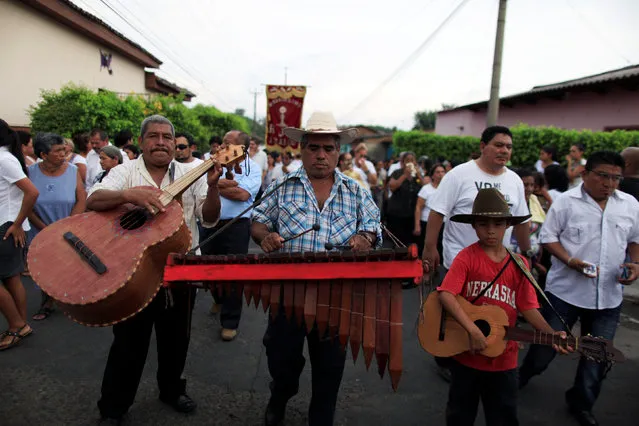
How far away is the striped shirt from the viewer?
9.25ft

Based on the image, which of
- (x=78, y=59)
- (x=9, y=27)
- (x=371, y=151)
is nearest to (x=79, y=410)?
(x=9, y=27)

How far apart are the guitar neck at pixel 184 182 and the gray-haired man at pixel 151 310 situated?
68 millimetres

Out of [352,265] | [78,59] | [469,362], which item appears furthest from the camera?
[78,59]

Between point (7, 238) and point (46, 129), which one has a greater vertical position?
point (46, 129)

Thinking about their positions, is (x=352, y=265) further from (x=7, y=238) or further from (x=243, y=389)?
(x=7, y=238)

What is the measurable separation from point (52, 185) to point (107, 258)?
3.39 metres

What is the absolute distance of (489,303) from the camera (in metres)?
2.66

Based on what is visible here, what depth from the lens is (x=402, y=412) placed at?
11.1 feet

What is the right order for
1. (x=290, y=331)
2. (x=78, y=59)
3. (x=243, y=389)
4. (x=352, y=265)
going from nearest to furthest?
1. (x=352, y=265)
2. (x=290, y=331)
3. (x=243, y=389)
4. (x=78, y=59)

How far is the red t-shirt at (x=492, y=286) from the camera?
2658 mm

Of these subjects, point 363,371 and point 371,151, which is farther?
point 371,151

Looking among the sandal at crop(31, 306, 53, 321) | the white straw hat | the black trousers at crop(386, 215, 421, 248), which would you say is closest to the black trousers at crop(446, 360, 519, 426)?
the white straw hat

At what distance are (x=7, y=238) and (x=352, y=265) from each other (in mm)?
3785

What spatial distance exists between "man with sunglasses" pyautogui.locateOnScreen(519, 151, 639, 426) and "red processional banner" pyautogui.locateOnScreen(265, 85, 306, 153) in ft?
31.6
